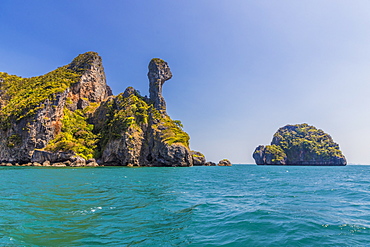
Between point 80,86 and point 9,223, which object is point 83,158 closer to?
point 80,86

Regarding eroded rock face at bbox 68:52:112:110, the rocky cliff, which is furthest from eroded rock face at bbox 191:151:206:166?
eroded rock face at bbox 68:52:112:110

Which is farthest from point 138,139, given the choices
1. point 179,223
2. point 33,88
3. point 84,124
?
point 179,223

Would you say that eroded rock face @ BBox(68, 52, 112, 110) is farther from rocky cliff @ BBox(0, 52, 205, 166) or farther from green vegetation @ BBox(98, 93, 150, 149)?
green vegetation @ BBox(98, 93, 150, 149)

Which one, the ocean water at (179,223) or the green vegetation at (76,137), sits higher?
the green vegetation at (76,137)

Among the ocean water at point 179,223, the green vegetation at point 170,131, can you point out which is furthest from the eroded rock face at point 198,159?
the ocean water at point 179,223

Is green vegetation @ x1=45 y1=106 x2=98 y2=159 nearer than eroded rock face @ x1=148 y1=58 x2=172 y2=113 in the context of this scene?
Yes

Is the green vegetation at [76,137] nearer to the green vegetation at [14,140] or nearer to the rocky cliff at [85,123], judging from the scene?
the rocky cliff at [85,123]

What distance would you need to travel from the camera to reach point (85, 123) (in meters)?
124

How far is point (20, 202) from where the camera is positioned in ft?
48.2

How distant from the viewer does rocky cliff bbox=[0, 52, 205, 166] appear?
95.7 metres

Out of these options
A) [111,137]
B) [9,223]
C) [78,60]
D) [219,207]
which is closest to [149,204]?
[219,207]

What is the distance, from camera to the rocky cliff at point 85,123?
95688 mm

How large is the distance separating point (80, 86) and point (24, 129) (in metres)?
43.5

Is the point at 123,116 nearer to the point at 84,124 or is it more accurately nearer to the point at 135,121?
the point at 135,121
